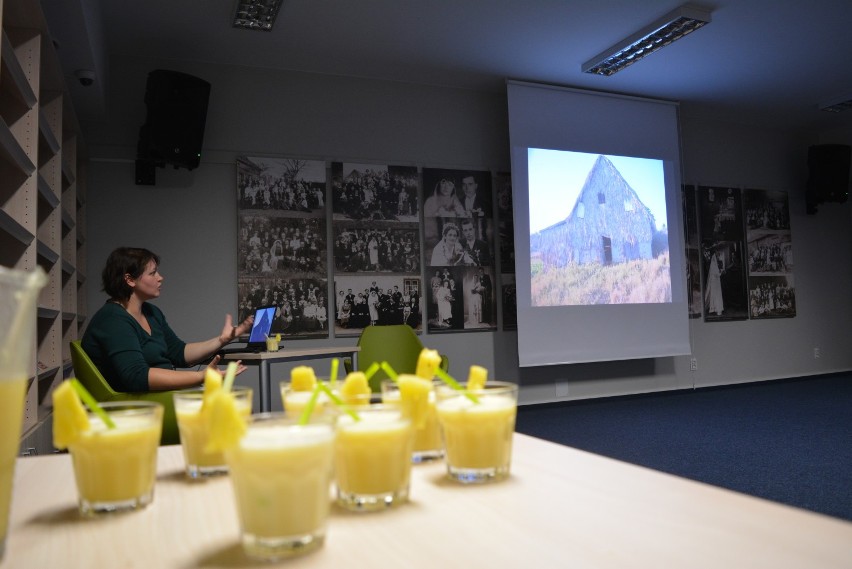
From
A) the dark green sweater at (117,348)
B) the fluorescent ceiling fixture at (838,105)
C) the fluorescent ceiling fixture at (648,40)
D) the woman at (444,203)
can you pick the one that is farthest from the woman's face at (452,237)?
the fluorescent ceiling fixture at (838,105)

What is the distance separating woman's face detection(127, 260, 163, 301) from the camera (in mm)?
2900

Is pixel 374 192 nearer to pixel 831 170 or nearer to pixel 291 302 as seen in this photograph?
pixel 291 302

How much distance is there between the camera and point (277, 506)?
0.57 meters

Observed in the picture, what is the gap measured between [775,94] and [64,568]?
7.37m

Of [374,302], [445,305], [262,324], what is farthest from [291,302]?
[445,305]

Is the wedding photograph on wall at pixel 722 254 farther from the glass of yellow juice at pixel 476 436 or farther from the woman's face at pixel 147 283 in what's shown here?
the glass of yellow juice at pixel 476 436

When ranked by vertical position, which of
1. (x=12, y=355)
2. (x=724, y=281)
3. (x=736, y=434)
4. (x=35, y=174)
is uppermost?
(x=35, y=174)

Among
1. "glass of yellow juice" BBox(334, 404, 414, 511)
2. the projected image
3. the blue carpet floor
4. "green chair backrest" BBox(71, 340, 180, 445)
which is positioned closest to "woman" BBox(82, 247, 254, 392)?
"green chair backrest" BBox(71, 340, 180, 445)

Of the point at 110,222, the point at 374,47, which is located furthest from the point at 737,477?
the point at 110,222

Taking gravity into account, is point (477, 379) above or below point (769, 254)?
below

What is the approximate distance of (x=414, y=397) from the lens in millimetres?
764

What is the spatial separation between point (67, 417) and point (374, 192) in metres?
4.96

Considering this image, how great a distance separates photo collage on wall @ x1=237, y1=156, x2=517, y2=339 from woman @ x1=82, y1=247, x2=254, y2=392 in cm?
173

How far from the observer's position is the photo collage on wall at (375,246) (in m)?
5.39
